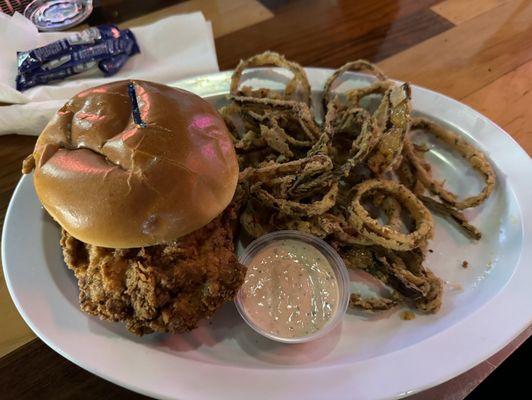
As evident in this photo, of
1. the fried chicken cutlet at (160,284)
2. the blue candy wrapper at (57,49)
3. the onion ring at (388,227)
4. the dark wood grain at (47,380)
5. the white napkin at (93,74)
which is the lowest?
the dark wood grain at (47,380)

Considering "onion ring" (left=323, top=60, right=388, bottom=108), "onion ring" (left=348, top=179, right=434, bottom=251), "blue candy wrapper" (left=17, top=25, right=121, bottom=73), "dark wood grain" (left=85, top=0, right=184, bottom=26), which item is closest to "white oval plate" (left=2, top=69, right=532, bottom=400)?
"onion ring" (left=348, top=179, right=434, bottom=251)

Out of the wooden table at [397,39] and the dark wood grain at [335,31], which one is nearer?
the wooden table at [397,39]

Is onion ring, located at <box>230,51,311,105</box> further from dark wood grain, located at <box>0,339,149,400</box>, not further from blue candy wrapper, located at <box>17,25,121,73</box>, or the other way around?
dark wood grain, located at <box>0,339,149,400</box>

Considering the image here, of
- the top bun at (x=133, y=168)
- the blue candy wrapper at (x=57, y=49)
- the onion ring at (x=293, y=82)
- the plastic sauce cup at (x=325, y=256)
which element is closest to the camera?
the top bun at (x=133, y=168)

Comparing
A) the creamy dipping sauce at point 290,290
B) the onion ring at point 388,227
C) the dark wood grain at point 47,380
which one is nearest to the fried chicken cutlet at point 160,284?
the creamy dipping sauce at point 290,290

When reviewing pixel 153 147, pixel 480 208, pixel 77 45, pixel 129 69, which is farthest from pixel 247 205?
pixel 77 45

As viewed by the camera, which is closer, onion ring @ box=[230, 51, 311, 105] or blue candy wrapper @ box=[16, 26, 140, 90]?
onion ring @ box=[230, 51, 311, 105]

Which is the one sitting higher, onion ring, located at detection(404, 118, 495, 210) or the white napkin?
the white napkin

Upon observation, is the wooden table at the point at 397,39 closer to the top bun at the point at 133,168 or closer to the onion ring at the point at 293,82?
the onion ring at the point at 293,82
